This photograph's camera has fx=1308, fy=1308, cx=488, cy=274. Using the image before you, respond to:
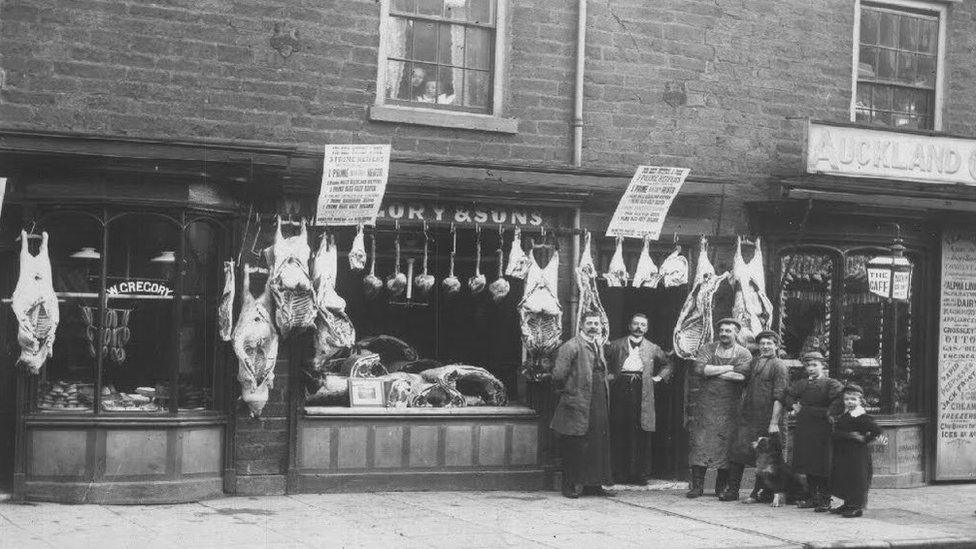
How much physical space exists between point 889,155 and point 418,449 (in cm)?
590

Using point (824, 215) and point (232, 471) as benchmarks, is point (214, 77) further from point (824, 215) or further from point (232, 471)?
point (824, 215)

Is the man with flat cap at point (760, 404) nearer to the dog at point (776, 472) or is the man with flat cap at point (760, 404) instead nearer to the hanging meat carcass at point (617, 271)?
the dog at point (776, 472)

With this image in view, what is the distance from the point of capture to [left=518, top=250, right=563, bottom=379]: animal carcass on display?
12461 mm

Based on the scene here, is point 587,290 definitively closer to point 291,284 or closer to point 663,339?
point 663,339

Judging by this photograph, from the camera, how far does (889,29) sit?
1448 cm

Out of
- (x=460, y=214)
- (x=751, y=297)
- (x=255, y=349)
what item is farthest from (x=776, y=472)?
(x=255, y=349)

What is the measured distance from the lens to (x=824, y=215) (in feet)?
45.1

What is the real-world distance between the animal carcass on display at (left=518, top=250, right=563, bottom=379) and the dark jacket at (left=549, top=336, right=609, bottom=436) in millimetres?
306

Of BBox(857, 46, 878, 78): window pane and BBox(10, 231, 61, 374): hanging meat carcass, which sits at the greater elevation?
BBox(857, 46, 878, 78): window pane

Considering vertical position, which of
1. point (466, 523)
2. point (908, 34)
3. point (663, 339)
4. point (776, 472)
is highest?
point (908, 34)

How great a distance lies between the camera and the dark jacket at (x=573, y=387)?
12.2 m

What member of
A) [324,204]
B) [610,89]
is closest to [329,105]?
[324,204]

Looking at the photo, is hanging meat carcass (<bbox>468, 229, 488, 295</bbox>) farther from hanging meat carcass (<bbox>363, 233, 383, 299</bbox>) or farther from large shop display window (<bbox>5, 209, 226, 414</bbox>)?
large shop display window (<bbox>5, 209, 226, 414</bbox>)

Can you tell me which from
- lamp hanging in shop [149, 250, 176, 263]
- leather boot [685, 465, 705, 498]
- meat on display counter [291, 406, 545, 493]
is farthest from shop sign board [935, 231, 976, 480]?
lamp hanging in shop [149, 250, 176, 263]
